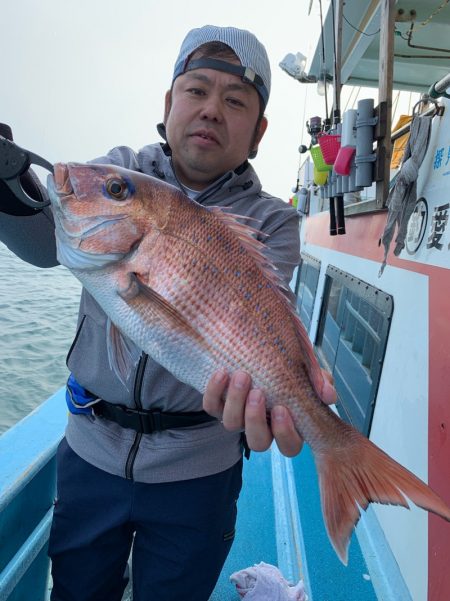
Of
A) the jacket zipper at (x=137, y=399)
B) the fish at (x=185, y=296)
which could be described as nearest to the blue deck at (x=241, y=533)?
the jacket zipper at (x=137, y=399)

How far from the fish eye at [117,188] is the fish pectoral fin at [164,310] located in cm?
28

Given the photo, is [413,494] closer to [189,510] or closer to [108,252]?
[189,510]

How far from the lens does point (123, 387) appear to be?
5.41ft

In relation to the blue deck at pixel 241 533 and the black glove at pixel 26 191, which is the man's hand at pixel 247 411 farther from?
the blue deck at pixel 241 533

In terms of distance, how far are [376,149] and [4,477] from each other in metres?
3.29

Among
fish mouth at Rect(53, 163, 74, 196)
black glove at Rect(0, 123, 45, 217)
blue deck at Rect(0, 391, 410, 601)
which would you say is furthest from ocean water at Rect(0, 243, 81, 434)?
fish mouth at Rect(53, 163, 74, 196)

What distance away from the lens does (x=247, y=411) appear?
1333 millimetres

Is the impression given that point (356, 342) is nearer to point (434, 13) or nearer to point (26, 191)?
point (26, 191)

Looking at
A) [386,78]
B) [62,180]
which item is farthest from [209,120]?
[386,78]

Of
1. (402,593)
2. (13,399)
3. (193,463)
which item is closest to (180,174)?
(193,463)

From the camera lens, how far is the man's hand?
133 cm

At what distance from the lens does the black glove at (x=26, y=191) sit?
1.46 m

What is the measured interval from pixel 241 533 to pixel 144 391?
1722 millimetres

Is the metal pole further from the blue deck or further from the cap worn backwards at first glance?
the blue deck
